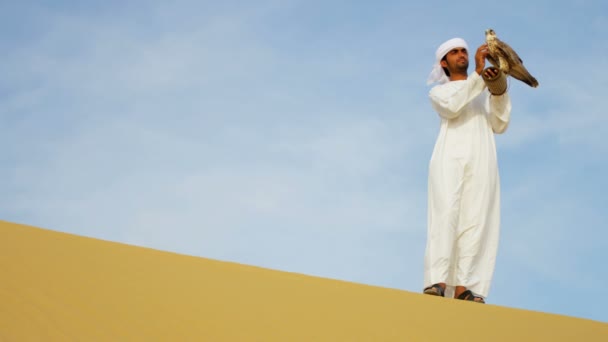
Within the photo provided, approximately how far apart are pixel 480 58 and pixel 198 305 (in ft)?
11.4

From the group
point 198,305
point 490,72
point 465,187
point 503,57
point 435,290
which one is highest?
point 503,57

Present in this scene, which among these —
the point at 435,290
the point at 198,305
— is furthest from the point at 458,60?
the point at 198,305

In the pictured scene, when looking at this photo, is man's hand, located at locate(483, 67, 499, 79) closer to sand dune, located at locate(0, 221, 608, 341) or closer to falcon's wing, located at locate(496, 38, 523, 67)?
falcon's wing, located at locate(496, 38, 523, 67)

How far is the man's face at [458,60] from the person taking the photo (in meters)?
7.44

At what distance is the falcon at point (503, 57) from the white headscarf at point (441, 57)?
1.19 ft

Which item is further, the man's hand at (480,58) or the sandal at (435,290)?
the man's hand at (480,58)

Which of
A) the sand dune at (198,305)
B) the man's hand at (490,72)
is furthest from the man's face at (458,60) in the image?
the sand dune at (198,305)

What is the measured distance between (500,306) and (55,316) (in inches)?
117

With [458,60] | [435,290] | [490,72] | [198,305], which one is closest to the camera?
[198,305]

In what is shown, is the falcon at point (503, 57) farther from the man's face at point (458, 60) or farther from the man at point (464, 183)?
the man's face at point (458, 60)

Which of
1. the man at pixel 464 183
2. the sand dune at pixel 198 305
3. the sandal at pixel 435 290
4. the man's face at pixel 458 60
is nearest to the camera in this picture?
the sand dune at pixel 198 305

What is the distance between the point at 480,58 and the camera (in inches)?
279

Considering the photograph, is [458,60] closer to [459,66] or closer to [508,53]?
[459,66]

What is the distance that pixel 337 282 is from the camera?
5715 millimetres
